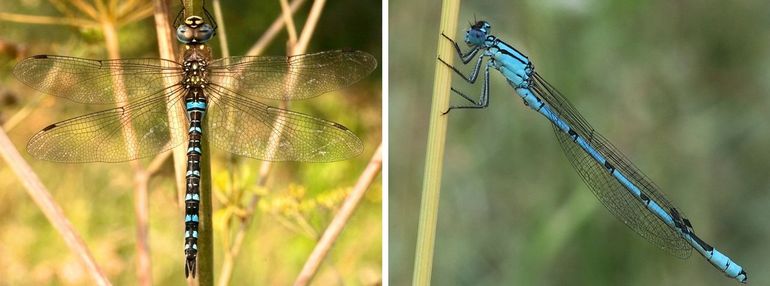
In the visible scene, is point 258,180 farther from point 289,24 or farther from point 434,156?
point 434,156

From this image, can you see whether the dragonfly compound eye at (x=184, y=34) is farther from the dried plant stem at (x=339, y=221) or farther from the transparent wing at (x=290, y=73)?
the dried plant stem at (x=339, y=221)

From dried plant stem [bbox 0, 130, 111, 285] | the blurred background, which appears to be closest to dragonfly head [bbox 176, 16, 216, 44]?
dried plant stem [bbox 0, 130, 111, 285]

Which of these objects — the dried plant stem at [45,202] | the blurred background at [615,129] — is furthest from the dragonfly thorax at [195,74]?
the blurred background at [615,129]

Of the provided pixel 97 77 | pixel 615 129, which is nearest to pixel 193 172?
pixel 97 77

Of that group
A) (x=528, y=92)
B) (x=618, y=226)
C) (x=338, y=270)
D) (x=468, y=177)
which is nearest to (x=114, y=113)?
(x=338, y=270)

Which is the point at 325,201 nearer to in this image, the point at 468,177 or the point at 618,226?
the point at 468,177

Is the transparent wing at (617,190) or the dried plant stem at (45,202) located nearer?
the dried plant stem at (45,202)
